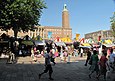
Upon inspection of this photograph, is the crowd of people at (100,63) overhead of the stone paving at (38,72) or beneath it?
overhead

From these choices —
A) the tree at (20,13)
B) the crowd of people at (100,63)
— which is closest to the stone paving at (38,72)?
the crowd of people at (100,63)

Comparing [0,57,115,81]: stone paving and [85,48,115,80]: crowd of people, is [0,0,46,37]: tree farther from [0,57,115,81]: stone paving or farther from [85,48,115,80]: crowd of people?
[85,48,115,80]: crowd of people

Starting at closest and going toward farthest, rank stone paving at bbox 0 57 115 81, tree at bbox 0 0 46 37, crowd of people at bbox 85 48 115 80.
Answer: crowd of people at bbox 85 48 115 80, stone paving at bbox 0 57 115 81, tree at bbox 0 0 46 37

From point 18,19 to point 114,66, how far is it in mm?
22610

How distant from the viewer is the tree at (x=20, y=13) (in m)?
35.6

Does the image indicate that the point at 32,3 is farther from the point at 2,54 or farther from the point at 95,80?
the point at 95,80

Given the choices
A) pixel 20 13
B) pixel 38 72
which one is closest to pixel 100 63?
pixel 38 72

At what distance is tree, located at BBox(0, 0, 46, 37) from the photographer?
35.6 meters

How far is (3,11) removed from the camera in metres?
35.8

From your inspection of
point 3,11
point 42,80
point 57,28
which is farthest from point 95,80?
point 57,28

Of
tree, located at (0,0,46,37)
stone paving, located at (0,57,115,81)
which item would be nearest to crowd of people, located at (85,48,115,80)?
stone paving, located at (0,57,115,81)

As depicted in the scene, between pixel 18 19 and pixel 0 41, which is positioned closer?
pixel 18 19

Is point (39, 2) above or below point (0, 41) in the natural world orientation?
above

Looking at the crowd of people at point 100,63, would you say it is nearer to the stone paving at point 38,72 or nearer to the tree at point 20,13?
the stone paving at point 38,72
